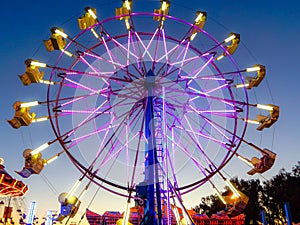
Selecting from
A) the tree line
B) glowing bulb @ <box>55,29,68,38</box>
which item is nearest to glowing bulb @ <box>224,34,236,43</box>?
glowing bulb @ <box>55,29,68,38</box>

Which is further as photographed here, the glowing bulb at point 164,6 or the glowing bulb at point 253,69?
the glowing bulb at point 253,69

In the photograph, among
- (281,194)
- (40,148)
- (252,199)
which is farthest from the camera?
(252,199)

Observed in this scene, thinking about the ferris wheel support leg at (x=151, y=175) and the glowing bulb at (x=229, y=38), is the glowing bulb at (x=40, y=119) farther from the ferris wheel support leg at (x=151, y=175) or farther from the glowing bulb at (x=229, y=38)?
the glowing bulb at (x=229, y=38)

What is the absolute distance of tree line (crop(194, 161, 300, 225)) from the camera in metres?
29.0

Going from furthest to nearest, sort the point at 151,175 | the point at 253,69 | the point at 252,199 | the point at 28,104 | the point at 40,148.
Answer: the point at 252,199
the point at 253,69
the point at 28,104
the point at 40,148
the point at 151,175

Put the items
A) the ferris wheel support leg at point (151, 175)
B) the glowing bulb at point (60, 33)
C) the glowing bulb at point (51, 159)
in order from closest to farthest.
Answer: the ferris wheel support leg at point (151, 175) → the glowing bulb at point (60, 33) → the glowing bulb at point (51, 159)

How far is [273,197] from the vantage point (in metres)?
34.3

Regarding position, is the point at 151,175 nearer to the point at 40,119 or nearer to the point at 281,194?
the point at 40,119

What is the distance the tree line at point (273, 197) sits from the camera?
95.1 ft

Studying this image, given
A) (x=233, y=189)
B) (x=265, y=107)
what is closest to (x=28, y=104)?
(x=233, y=189)

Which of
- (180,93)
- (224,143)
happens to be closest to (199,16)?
(180,93)

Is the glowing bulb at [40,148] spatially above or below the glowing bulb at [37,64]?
below

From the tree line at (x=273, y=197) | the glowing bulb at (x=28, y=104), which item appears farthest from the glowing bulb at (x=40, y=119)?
the tree line at (x=273, y=197)

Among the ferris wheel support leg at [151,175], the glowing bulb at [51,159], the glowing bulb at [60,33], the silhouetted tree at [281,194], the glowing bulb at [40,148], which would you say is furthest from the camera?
the silhouetted tree at [281,194]
